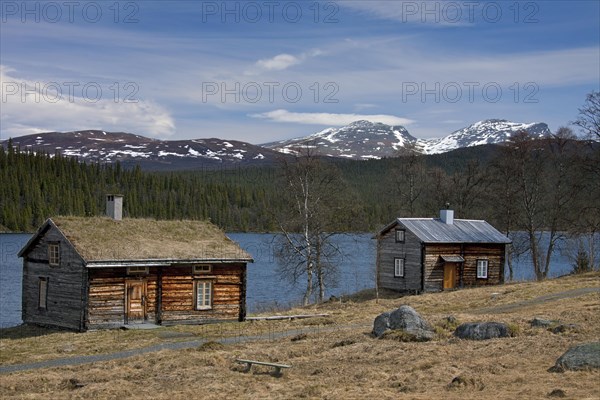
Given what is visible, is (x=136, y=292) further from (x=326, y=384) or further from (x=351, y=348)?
(x=326, y=384)

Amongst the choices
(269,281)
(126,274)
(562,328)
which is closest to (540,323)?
(562,328)

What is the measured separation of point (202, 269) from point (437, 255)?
765 inches

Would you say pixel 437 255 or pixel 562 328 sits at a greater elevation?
pixel 437 255

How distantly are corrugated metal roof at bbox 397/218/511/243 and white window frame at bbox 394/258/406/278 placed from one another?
2.44 m

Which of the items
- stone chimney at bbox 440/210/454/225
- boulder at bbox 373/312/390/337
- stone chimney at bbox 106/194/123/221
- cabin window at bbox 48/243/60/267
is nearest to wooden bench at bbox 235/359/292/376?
boulder at bbox 373/312/390/337

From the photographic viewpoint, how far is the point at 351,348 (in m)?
24.7

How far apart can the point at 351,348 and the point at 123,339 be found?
11.4m

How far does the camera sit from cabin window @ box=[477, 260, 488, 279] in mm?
53219

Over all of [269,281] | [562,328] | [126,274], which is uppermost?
[126,274]

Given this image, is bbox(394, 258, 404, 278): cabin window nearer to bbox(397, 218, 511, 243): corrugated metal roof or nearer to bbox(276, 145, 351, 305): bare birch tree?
bbox(397, 218, 511, 243): corrugated metal roof

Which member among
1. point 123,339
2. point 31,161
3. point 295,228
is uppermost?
point 31,161

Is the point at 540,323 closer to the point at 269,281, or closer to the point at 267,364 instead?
the point at 267,364

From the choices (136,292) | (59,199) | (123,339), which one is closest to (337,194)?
(136,292)

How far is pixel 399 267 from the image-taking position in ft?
171
